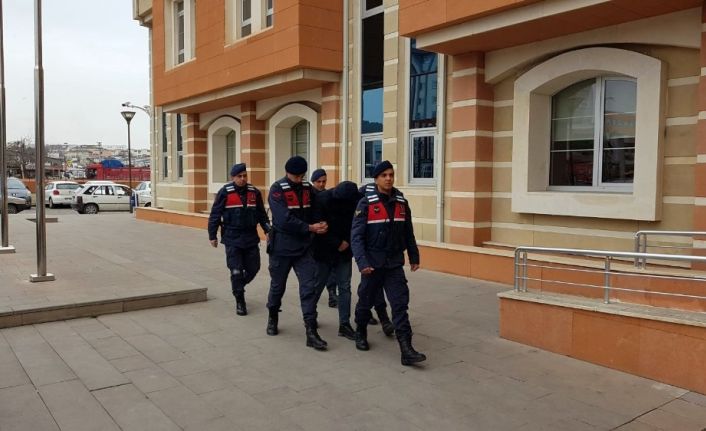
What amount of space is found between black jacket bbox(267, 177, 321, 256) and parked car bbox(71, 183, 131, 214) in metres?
25.8

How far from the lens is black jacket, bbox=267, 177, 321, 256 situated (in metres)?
5.95

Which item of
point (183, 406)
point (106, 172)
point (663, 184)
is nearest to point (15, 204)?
point (106, 172)

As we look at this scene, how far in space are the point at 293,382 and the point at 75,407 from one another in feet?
5.35


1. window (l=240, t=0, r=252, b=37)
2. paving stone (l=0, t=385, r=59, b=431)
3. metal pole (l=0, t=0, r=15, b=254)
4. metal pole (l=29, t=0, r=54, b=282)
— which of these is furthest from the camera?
window (l=240, t=0, r=252, b=37)

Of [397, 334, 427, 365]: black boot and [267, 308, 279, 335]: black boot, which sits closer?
[397, 334, 427, 365]: black boot

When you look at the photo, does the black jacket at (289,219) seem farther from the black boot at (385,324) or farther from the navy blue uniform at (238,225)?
the navy blue uniform at (238,225)

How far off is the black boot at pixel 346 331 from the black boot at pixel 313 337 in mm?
414

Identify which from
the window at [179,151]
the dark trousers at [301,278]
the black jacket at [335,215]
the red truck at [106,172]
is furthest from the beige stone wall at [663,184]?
the red truck at [106,172]

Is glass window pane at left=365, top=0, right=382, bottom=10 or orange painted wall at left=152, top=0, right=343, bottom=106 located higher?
glass window pane at left=365, top=0, right=382, bottom=10

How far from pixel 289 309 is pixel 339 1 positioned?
789 cm

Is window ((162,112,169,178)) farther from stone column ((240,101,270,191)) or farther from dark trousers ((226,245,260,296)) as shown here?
dark trousers ((226,245,260,296))

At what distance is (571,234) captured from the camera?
9008 millimetres

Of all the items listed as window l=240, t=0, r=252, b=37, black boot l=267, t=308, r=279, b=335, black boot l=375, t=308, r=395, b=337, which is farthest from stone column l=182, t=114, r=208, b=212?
black boot l=375, t=308, r=395, b=337

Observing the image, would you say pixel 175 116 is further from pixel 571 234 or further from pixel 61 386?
pixel 61 386
